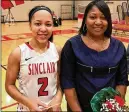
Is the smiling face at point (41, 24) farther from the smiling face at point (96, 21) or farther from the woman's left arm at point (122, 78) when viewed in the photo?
the woman's left arm at point (122, 78)

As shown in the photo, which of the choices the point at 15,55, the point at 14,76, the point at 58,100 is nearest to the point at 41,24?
the point at 15,55

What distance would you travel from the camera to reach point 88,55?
159 cm

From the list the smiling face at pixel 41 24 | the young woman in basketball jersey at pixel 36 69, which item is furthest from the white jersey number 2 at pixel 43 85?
the smiling face at pixel 41 24

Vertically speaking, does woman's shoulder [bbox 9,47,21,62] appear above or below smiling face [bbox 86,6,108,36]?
below

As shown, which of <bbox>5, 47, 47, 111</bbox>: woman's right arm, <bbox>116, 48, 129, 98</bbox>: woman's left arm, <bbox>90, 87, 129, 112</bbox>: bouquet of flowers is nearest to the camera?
<bbox>90, 87, 129, 112</bbox>: bouquet of flowers

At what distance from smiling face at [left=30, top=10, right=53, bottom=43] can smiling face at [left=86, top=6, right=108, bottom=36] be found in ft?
0.84

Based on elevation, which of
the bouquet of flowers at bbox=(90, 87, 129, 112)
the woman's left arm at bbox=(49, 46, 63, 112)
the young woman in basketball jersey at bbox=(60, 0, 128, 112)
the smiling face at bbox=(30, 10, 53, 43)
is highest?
the smiling face at bbox=(30, 10, 53, 43)

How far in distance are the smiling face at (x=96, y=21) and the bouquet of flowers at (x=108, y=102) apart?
39 cm

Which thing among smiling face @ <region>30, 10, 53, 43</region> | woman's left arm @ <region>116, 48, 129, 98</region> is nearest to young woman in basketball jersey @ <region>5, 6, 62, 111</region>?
smiling face @ <region>30, 10, 53, 43</region>

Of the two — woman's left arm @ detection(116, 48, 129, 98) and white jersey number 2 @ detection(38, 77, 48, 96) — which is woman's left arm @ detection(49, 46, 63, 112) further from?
woman's left arm @ detection(116, 48, 129, 98)

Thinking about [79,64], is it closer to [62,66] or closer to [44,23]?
[62,66]

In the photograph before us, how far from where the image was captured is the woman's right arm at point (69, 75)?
1602mm

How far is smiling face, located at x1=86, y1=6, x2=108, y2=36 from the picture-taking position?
1561 millimetres

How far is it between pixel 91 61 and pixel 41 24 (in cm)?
40
